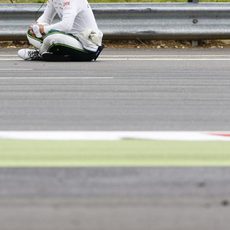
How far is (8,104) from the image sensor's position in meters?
9.26

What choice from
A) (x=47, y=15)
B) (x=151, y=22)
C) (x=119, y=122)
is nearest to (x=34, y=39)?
(x=47, y=15)

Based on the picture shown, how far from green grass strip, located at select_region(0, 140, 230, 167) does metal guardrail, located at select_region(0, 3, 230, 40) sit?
969cm

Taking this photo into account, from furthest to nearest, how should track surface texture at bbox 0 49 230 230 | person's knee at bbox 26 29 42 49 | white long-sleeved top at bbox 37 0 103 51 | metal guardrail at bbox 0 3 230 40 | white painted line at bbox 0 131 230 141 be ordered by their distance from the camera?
metal guardrail at bbox 0 3 230 40 < person's knee at bbox 26 29 42 49 < white long-sleeved top at bbox 37 0 103 51 < white painted line at bbox 0 131 230 141 < track surface texture at bbox 0 49 230 230

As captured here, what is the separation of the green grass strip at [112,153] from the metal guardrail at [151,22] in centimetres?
969

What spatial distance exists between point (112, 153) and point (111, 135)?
2.98 ft

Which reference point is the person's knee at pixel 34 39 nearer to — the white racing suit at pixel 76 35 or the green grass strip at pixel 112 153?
the white racing suit at pixel 76 35

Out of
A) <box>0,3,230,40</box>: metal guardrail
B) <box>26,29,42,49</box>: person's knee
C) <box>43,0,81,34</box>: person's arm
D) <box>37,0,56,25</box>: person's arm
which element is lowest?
<box>0,3,230,40</box>: metal guardrail

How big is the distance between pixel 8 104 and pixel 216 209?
456 cm

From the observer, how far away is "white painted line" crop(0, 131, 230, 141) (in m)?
7.16

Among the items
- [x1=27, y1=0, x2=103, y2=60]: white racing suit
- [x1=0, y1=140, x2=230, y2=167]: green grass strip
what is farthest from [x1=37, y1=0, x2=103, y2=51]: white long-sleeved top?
[x1=0, y1=140, x2=230, y2=167]: green grass strip

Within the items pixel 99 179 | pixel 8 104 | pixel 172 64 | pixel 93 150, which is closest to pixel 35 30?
pixel 172 64

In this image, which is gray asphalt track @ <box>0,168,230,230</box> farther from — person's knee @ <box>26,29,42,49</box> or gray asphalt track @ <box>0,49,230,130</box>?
person's knee @ <box>26,29,42,49</box>

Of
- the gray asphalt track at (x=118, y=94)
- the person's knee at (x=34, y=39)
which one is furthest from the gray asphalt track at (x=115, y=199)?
the person's knee at (x=34, y=39)

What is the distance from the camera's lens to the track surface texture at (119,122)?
4.84m
